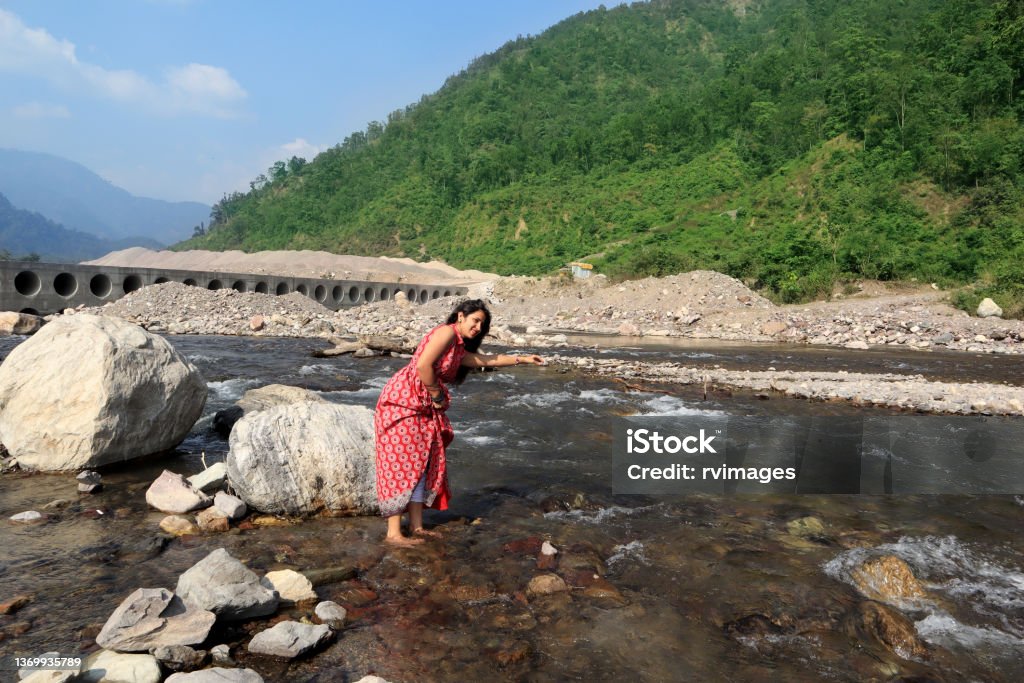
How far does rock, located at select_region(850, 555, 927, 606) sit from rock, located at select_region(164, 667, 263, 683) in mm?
3872

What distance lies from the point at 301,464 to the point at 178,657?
2372 millimetres

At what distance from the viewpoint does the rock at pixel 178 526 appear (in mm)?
4941

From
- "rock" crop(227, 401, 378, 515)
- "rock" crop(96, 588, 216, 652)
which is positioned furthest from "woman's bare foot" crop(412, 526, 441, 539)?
"rock" crop(96, 588, 216, 652)

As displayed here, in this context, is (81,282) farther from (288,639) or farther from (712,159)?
(712,159)

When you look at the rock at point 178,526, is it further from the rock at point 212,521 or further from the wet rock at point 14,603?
the wet rock at point 14,603

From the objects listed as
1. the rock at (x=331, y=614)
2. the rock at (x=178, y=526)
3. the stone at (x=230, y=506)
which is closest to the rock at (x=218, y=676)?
the rock at (x=331, y=614)

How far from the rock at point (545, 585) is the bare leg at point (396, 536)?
1090 mm

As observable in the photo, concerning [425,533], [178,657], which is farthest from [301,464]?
[178,657]

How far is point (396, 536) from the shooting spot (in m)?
4.91

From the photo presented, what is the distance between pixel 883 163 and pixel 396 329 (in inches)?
1337

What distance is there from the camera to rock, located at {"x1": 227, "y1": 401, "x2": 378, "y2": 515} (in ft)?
17.4

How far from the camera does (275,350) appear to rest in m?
18.8

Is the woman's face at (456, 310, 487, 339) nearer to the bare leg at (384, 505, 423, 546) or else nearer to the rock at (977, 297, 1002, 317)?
the bare leg at (384, 505, 423, 546)

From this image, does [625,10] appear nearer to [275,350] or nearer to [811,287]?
[811,287]
